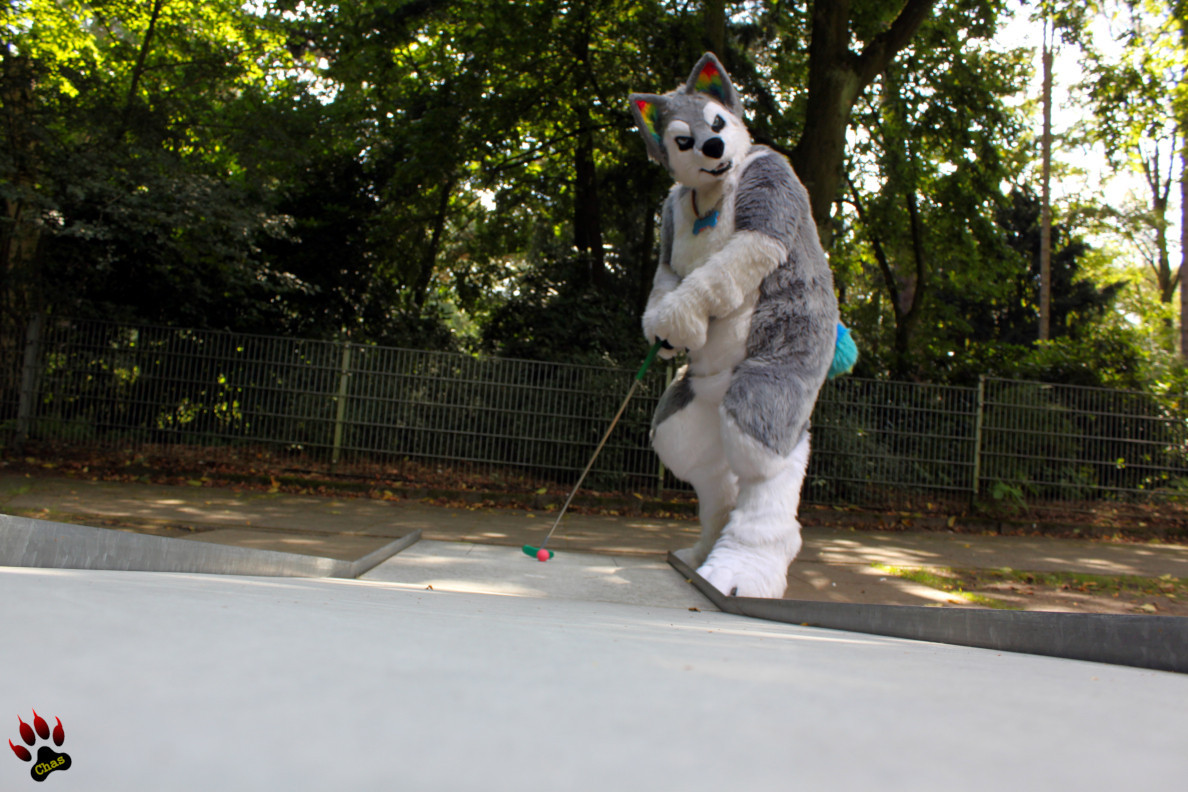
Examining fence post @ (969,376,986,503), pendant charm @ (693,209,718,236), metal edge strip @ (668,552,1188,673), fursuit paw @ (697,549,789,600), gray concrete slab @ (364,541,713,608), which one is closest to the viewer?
metal edge strip @ (668,552,1188,673)

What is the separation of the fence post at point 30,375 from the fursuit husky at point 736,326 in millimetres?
8510

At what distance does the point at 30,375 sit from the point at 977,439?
37.6ft

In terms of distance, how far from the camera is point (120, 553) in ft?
7.07

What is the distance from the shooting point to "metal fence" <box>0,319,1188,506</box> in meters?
8.99

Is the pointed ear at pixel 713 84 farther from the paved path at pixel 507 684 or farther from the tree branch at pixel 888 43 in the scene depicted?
the tree branch at pixel 888 43

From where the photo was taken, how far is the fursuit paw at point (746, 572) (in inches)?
125

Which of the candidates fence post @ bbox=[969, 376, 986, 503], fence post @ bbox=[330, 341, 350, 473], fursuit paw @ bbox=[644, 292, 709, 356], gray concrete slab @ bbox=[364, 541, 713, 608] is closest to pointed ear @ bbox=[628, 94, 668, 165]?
fursuit paw @ bbox=[644, 292, 709, 356]

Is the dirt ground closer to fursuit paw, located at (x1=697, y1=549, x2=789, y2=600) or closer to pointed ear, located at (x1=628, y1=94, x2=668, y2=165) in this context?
fursuit paw, located at (x1=697, y1=549, x2=789, y2=600)

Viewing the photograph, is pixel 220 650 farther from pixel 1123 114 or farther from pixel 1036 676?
pixel 1123 114

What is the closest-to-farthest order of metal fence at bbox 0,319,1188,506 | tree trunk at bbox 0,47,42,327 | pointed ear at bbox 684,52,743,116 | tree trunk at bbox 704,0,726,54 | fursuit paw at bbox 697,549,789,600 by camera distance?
1. fursuit paw at bbox 697,549,789,600
2. pointed ear at bbox 684,52,743,116
3. tree trunk at bbox 0,47,42,327
4. metal fence at bbox 0,319,1188,506
5. tree trunk at bbox 704,0,726,54

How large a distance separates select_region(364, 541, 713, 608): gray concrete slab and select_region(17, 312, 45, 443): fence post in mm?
7378

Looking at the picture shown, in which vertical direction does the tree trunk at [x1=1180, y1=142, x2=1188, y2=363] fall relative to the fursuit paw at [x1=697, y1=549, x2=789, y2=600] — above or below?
above

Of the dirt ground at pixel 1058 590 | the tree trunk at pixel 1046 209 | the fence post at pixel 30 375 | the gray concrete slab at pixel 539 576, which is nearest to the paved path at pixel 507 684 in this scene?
the gray concrete slab at pixel 539 576

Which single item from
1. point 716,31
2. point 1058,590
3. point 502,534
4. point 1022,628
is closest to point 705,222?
point 1022,628
